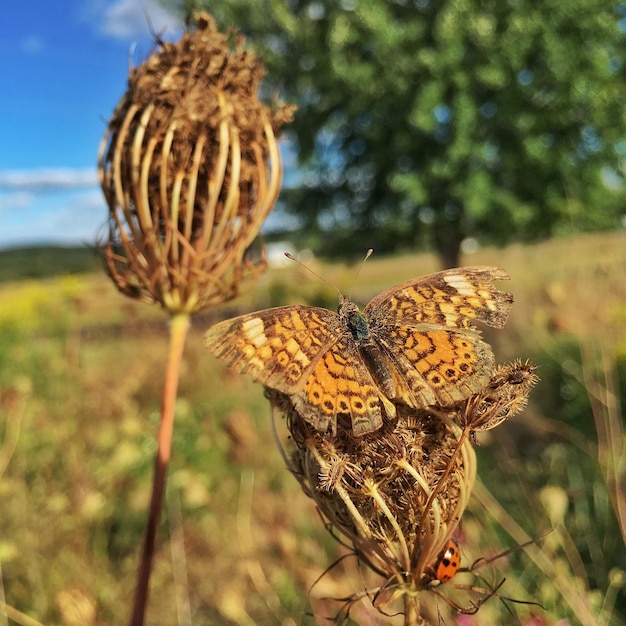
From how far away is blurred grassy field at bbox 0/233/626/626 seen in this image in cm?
326

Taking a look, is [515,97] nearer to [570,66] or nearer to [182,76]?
[570,66]

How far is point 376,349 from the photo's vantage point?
1.70 meters

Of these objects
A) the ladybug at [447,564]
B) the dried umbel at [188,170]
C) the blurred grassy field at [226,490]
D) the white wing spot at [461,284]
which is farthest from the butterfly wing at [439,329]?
the blurred grassy field at [226,490]

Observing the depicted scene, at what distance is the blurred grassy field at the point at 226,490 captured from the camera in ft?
10.7

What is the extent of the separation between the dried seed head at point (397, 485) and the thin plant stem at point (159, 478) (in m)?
0.71

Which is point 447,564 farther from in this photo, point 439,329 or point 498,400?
point 439,329

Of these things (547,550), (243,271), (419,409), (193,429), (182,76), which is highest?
(182,76)

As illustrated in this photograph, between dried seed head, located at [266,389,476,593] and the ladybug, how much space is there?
31mm

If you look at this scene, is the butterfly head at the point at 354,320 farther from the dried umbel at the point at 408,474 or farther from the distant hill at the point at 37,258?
the distant hill at the point at 37,258

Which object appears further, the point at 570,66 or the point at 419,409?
the point at 570,66

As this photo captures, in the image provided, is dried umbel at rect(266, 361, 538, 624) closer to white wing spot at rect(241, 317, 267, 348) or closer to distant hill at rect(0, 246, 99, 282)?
white wing spot at rect(241, 317, 267, 348)

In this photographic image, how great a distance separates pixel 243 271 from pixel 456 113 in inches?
642

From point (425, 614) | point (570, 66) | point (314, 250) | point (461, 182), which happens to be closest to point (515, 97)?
point (570, 66)

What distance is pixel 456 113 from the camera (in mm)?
16922
